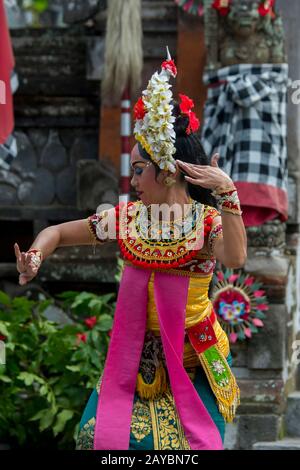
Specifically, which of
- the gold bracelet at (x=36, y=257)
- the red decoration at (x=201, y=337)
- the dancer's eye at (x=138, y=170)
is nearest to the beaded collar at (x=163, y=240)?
the dancer's eye at (x=138, y=170)

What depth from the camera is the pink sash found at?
4.02m

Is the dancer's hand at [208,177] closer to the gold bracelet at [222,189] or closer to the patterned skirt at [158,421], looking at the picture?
the gold bracelet at [222,189]

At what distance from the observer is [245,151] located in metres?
6.02

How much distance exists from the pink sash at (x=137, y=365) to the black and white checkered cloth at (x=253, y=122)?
202 cm

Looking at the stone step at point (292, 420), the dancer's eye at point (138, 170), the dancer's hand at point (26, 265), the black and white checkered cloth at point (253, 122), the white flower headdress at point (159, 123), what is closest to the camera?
the dancer's hand at point (26, 265)

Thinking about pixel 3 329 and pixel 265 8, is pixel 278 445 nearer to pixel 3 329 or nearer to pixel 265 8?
pixel 3 329

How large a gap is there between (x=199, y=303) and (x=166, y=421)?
1.51ft

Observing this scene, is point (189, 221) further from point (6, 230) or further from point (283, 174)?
point (6, 230)

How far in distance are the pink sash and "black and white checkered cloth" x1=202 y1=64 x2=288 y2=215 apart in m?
2.02

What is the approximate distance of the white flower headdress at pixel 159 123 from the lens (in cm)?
398

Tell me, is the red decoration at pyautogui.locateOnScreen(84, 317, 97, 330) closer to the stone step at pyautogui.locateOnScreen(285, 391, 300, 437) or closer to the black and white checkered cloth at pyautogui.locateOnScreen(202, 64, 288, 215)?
the black and white checkered cloth at pyautogui.locateOnScreen(202, 64, 288, 215)

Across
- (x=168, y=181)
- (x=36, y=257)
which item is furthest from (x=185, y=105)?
(x=36, y=257)

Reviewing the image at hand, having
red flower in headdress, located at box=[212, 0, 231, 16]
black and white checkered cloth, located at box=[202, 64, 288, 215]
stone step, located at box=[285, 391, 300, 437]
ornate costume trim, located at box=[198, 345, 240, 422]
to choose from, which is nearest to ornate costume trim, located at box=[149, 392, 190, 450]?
ornate costume trim, located at box=[198, 345, 240, 422]

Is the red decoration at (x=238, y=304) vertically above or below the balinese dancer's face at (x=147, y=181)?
below
